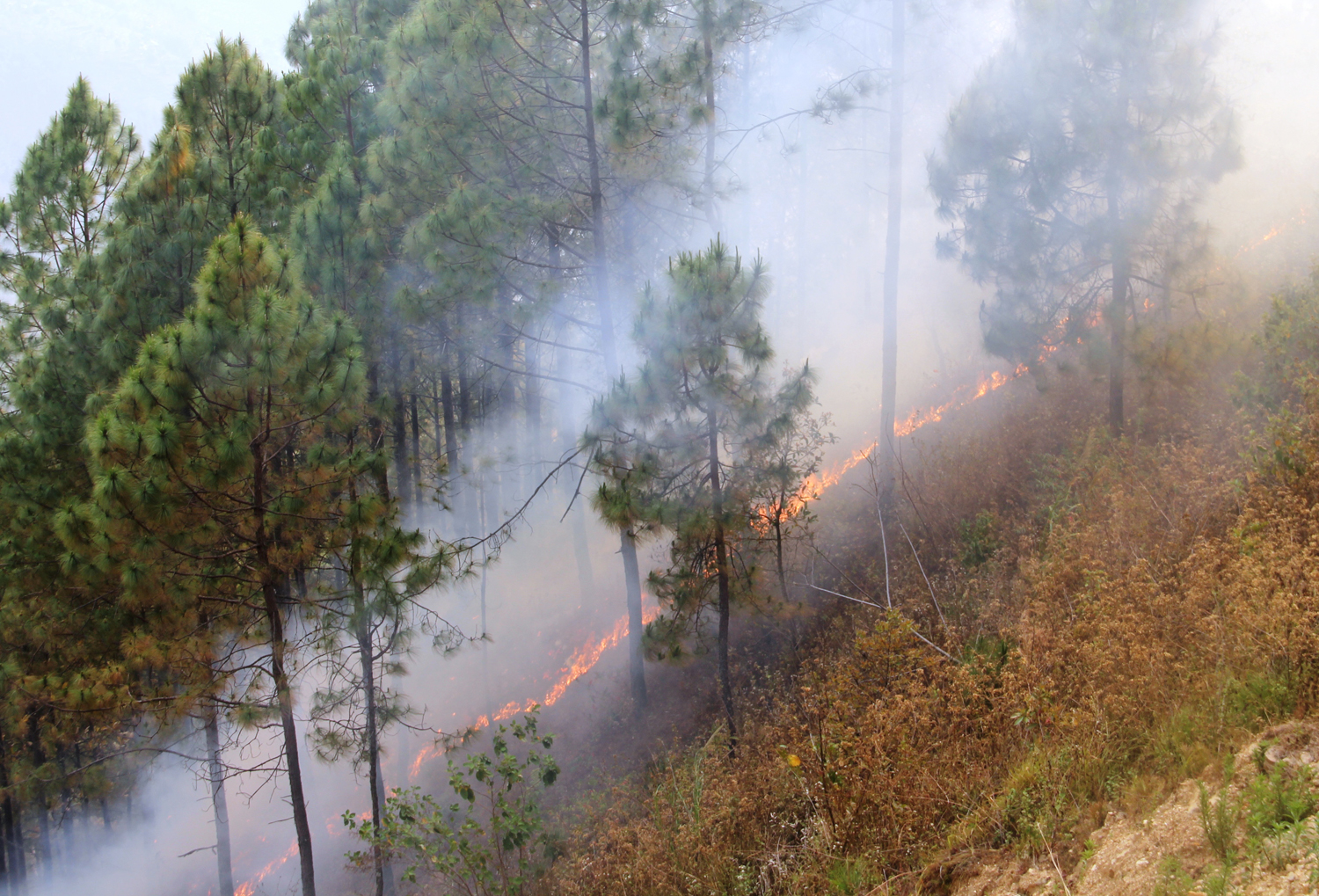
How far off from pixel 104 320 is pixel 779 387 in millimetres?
9976

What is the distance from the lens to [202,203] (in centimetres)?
1045

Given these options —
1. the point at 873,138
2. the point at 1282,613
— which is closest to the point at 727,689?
the point at 1282,613

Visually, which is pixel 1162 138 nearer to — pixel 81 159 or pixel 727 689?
pixel 727 689

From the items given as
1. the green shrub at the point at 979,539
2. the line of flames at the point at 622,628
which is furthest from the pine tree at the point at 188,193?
the green shrub at the point at 979,539

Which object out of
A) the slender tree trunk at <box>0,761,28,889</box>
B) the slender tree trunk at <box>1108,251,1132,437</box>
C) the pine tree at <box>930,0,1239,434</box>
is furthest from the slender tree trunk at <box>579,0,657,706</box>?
the slender tree trunk at <box>0,761,28,889</box>

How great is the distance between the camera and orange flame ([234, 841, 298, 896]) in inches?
610

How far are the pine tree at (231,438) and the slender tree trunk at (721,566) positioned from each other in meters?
4.19

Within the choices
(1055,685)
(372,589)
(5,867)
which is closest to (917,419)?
(1055,685)

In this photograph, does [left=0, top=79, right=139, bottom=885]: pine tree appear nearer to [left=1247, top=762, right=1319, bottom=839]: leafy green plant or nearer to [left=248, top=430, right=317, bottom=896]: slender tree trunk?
[left=248, top=430, right=317, bottom=896]: slender tree trunk

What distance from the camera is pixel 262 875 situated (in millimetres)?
15758

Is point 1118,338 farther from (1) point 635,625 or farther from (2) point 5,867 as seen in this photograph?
(2) point 5,867

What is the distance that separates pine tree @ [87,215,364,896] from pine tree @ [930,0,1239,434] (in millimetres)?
Answer: 9648

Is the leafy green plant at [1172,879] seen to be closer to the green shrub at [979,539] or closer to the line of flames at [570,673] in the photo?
the green shrub at [979,539]

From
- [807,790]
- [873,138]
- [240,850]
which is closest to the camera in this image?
[807,790]
